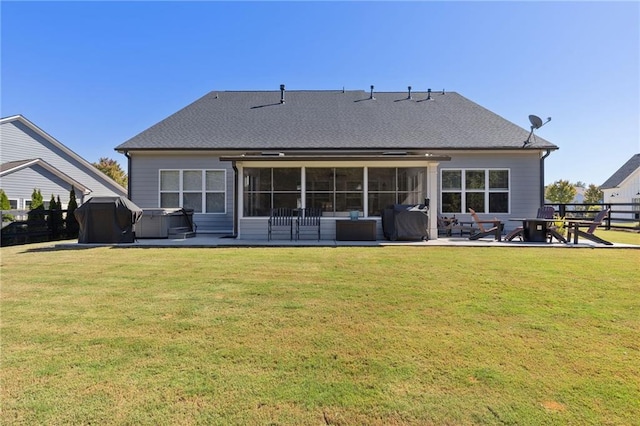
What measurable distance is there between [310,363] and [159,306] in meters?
2.41

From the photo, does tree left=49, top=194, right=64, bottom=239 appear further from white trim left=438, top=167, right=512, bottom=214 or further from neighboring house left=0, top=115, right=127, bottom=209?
white trim left=438, top=167, right=512, bottom=214

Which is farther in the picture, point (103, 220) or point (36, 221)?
point (36, 221)

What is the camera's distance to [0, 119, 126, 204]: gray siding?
63.3 feet

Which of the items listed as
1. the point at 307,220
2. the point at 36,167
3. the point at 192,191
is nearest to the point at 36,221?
the point at 192,191

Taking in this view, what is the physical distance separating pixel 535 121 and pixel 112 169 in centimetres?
4517

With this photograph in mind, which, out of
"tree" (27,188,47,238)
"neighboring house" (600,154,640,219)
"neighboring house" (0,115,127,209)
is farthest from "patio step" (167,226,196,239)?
"neighboring house" (600,154,640,219)

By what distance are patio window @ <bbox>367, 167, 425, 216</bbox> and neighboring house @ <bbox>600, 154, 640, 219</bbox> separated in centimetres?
2504

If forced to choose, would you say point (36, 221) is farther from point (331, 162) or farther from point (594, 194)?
point (594, 194)

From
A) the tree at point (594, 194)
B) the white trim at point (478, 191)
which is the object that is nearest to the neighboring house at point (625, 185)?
the tree at point (594, 194)

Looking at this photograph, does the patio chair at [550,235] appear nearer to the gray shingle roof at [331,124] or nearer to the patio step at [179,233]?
the gray shingle roof at [331,124]

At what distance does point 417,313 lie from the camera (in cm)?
377

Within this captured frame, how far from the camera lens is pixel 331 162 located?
10.8m

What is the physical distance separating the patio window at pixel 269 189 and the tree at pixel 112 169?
35882 millimetres

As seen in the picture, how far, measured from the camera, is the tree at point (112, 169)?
1598 inches
